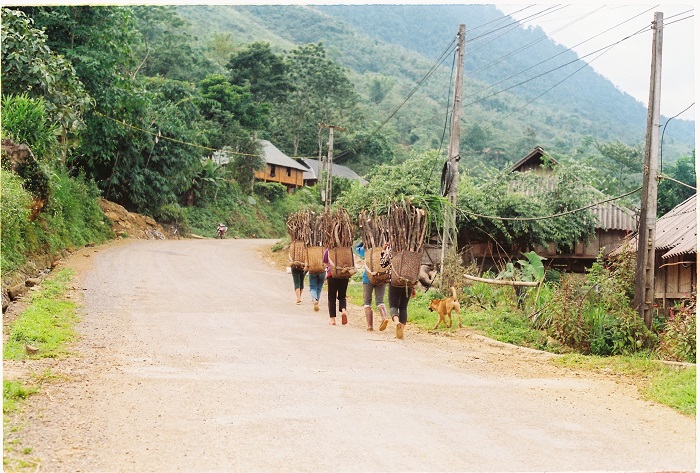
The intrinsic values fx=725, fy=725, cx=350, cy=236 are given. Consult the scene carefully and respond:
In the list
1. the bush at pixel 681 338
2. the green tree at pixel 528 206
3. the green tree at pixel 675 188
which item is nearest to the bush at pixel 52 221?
the bush at pixel 681 338

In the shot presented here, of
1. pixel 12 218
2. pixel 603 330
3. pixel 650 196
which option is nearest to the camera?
pixel 650 196

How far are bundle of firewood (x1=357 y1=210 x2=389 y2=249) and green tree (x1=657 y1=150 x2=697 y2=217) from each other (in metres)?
25.0

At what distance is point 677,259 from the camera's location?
50.4 ft

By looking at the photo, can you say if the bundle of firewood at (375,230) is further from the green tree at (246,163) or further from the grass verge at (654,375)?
the green tree at (246,163)

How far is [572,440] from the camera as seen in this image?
571 centimetres

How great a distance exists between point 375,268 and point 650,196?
14.0 feet

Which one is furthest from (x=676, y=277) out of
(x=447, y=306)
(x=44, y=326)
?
(x=44, y=326)

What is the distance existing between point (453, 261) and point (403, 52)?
363 ft

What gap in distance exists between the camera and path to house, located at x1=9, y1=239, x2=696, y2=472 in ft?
16.5

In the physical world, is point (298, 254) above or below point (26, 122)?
below

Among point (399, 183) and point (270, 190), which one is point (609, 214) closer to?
point (399, 183)

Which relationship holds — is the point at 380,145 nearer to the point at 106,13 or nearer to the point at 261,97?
the point at 261,97

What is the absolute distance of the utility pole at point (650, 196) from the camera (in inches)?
419

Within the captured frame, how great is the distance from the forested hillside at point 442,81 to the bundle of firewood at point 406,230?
2464 inches
